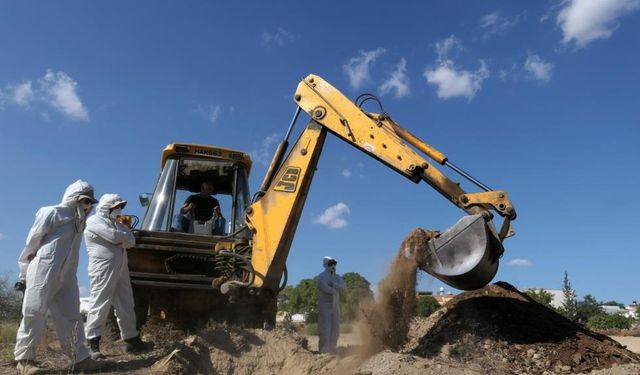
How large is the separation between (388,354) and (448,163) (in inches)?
98.1

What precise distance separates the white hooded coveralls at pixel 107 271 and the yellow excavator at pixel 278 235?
867 millimetres

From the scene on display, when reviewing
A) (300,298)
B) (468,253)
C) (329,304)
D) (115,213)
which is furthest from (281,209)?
(300,298)

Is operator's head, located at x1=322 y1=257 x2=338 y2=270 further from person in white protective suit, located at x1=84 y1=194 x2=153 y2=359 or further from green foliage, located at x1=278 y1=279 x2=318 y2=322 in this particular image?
green foliage, located at x1=278 y1=279 x2=318 y2=322

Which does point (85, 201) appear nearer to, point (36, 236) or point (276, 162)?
point (36, 236)

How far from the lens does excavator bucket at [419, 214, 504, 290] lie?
20.2 ft

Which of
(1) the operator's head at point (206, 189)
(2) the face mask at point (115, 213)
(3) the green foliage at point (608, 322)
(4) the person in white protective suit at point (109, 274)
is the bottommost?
(4) the person in white protective suit at point (109, 274)

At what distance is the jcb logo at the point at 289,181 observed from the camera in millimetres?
6922

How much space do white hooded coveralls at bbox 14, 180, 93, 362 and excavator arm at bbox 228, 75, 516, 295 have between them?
2074 millimetres

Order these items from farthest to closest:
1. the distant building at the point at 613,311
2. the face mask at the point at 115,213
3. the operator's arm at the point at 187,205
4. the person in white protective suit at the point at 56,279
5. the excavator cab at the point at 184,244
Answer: the distant building at the point at 613,311, the operator's arm at the point at 187,205, the excavator cab at the point at 184,244, the face mask at the point at 115,213, the person in white protective suit at the point at 56,279

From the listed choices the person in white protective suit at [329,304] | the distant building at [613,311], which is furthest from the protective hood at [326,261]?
the distant building at [613,311]

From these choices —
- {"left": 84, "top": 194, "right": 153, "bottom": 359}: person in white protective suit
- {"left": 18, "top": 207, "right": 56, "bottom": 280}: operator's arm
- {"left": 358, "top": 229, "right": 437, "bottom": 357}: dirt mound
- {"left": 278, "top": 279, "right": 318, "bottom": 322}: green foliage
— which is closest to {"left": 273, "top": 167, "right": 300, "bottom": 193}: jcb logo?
{"left": 358, "top": 229, "right": 437, "bottom": 357}: dirt mound

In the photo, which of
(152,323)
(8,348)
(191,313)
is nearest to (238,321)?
(191,313)

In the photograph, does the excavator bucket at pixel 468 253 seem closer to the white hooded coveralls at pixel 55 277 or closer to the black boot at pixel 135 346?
the black boot at pixel 135 346

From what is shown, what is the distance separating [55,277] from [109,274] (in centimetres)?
91
